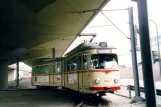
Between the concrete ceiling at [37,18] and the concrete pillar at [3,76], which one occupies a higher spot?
the concrete ceiling at [37,18]

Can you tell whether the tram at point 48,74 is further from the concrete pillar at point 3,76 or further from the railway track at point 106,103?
the concrete pillar at point 3,76

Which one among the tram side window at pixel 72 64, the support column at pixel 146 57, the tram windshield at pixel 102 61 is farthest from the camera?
the tram side window at pixel 72 64

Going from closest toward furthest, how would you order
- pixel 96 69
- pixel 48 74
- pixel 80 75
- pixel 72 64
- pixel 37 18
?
pixel 96 69 < pixel 80 75 < pixel 72 64 < pixel 37 18 < pixel 48 74

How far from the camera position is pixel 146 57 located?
6191mm

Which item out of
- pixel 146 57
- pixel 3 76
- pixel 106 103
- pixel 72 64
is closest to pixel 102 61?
pixel 106 103

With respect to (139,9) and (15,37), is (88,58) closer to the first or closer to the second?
(139,9)

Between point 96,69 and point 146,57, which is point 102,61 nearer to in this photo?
point 96,69

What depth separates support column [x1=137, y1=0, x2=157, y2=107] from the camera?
→ 6.05 meters

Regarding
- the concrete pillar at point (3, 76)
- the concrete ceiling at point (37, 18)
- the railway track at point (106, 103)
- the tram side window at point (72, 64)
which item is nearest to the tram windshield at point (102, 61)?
the railway track at point (106, 103)

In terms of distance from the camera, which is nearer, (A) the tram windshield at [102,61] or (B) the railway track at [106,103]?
(B) the railway track at [106,103]

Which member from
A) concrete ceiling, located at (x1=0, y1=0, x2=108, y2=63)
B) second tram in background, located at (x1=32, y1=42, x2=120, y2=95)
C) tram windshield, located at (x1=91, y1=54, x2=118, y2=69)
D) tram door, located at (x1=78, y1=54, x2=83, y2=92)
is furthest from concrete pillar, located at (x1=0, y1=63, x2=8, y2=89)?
tram windshield, located at (x1=91, y1=54, x2=118, y2=69)

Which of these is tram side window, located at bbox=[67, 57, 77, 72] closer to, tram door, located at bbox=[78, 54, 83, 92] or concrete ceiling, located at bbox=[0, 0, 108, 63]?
tram door, located at bbox=[78, 54, 83, 92]

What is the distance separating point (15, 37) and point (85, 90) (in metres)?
14.4

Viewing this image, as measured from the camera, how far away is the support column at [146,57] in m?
6.05
